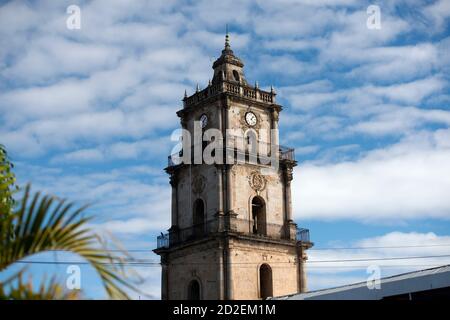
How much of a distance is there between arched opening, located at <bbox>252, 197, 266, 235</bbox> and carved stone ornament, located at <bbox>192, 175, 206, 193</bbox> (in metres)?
3.55

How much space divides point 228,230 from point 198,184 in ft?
17.4

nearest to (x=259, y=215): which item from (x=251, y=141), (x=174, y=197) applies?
(x=251, y=141)

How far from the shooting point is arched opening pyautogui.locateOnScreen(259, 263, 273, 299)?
5025 cm

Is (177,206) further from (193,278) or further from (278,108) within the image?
(278,108)

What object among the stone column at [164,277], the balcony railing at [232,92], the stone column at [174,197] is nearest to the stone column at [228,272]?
the stone column at [164,277]

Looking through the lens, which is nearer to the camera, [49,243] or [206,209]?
[49,243]

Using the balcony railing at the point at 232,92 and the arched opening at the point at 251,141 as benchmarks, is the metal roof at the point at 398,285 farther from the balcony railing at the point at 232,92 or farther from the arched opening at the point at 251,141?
the balcony railing at the point at 232,92

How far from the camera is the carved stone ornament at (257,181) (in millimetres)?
51656

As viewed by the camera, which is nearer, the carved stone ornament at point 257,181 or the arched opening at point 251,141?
the carved stone ornament at point 257,181

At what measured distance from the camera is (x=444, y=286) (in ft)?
107

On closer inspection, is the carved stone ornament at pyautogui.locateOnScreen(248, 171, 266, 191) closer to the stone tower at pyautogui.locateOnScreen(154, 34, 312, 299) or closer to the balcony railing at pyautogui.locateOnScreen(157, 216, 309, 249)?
the stone tower at pyautogui.locateOnScreen(154, 34, 312, 299)
